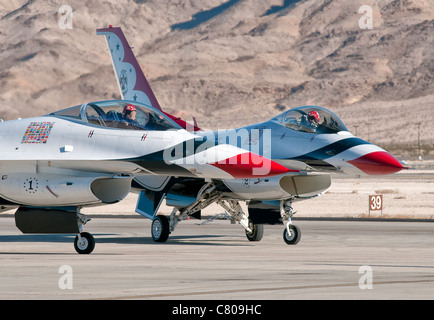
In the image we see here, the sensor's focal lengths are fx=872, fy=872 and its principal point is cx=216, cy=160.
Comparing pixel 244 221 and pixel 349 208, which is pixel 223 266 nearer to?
pixel 244 221

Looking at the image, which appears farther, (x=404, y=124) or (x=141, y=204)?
(x=404, y=124)

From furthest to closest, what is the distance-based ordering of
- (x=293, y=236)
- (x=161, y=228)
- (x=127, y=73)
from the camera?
(x=127, y=73) < (x=161, y=228) < (x=293, y=236)

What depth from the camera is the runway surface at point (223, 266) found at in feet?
40.5

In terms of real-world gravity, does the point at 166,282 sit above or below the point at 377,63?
below

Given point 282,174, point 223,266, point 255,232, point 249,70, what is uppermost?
point 249,70

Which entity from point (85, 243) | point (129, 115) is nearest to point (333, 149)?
point (129, 115)

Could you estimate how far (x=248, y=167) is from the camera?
1673cm

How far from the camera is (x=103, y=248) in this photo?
67.9 feet

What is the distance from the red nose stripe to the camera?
1675 cm

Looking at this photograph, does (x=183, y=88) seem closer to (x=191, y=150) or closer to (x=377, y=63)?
(x=377, y=63)

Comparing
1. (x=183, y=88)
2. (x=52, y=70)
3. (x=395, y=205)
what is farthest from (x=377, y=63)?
(x=395, y=205)

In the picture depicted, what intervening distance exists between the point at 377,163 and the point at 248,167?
419 cm

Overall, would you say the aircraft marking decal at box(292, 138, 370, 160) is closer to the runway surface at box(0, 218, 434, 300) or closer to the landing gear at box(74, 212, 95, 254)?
the runway surface at box(0, 218, 434, 300)
